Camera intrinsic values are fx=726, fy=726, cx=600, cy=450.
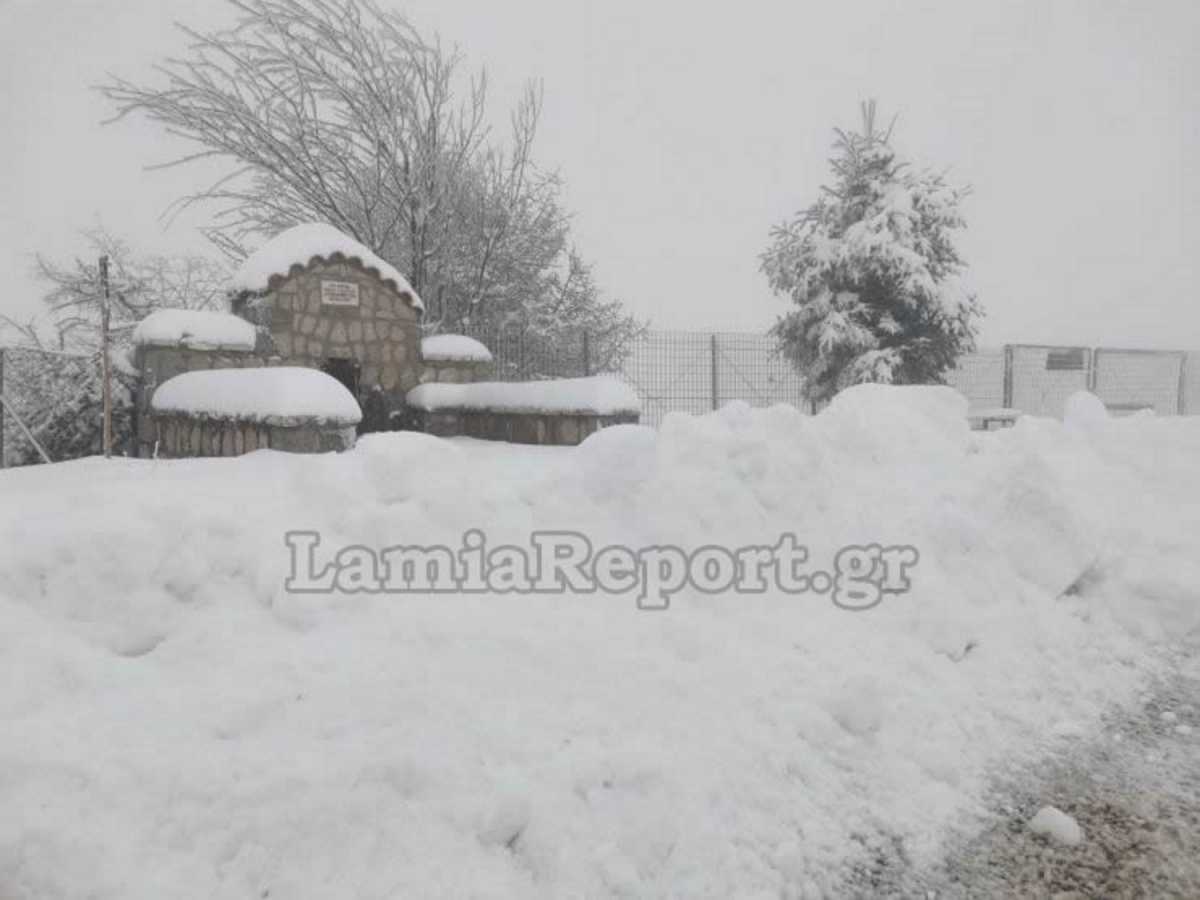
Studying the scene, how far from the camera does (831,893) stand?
6.95ft

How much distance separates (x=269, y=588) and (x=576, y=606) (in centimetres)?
123

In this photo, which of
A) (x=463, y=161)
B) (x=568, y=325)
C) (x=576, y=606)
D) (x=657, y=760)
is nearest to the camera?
(x=657, y=760)

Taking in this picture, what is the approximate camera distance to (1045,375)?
1627 centimetres

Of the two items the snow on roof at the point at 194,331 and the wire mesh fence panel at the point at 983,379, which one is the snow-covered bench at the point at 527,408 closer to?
the snow on roof at the point at 194,331

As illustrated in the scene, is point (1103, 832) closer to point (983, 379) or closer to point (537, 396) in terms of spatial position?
point (537, 396)

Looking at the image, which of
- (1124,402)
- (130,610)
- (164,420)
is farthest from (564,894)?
(1124,402)

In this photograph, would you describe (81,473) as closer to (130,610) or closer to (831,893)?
(130,610)

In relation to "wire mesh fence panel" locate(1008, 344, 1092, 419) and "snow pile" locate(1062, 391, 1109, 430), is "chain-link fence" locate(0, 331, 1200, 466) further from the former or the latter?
"snow pile" locate(1062, 391, 1109, 430)

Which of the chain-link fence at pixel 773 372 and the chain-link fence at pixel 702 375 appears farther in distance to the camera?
the chain-link fence at pixel 773 372

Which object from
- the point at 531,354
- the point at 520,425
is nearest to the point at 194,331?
the point at 520,425

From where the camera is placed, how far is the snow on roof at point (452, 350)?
10250mm

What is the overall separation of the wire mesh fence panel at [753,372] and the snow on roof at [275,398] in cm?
833

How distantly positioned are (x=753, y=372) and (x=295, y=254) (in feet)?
27.5

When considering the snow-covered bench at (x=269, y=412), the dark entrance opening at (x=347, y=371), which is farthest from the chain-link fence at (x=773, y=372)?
the snow-covered bench at (x=269, y=412)
